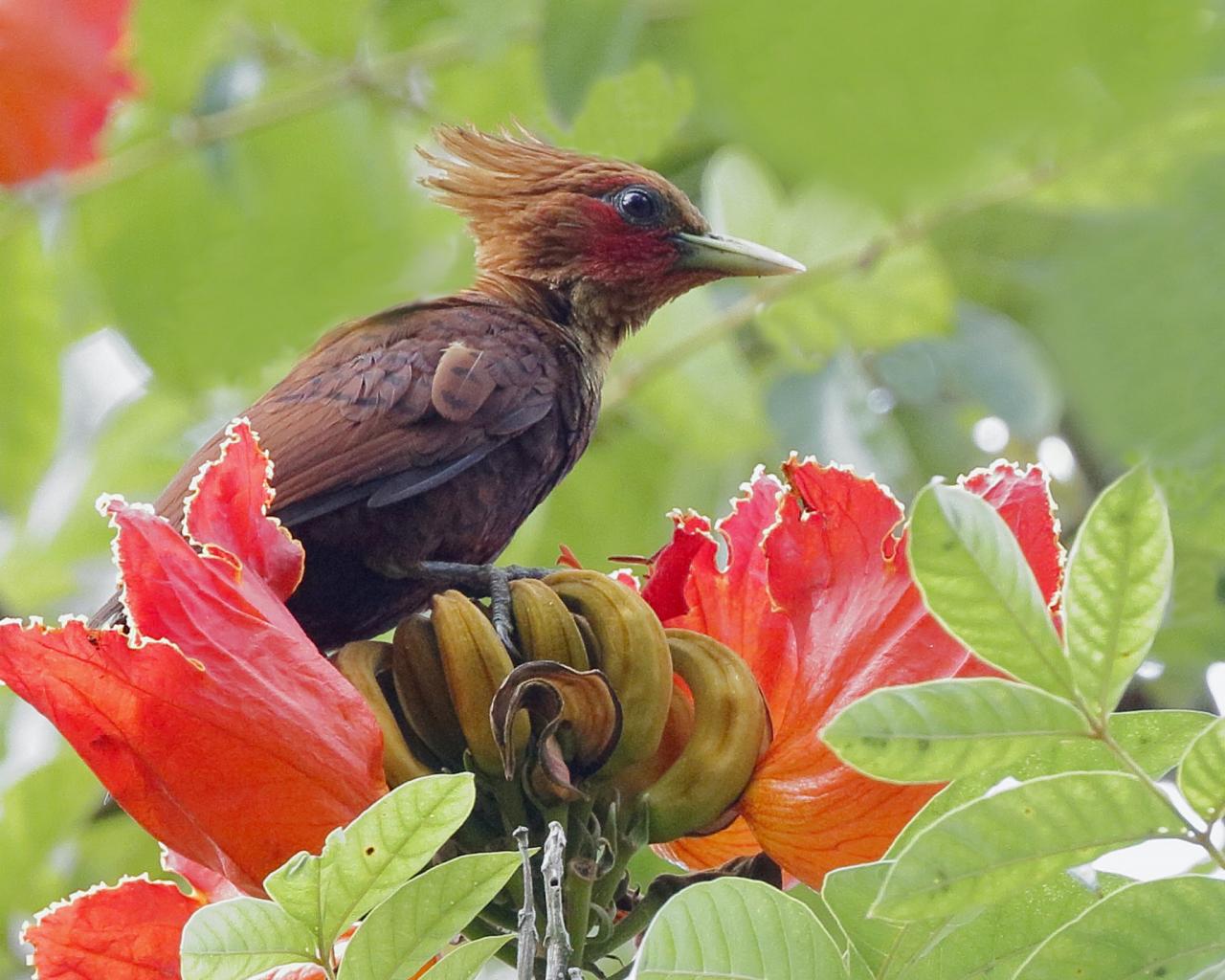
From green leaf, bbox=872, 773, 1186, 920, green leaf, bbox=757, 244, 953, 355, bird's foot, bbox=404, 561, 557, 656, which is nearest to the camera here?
green leaf, bbox=872, 773, 1186, 920

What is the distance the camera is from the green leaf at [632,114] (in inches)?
62.4

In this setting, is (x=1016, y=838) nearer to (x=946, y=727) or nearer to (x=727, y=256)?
(x=946, y=727)

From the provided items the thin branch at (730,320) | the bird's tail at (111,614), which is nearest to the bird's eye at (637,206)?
the thin branch at (730,320)

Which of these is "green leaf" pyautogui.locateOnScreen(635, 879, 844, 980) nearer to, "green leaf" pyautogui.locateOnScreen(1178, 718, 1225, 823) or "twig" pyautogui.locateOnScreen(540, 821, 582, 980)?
"twig" pyautogui.locateOnScreen(540, 821, 582, 980)

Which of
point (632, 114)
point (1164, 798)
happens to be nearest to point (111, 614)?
point (632, 114)

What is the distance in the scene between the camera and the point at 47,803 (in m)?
2.61

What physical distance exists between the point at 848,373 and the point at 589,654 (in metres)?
1.33

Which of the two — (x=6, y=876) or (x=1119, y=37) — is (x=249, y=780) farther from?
(x=6, y=876)

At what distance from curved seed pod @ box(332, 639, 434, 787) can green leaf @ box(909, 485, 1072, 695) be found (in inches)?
21.3

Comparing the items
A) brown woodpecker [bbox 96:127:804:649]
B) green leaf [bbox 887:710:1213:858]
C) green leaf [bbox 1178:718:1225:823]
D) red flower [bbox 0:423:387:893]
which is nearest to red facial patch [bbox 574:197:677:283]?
brown woodpecker [bbox 96:127:804:649]

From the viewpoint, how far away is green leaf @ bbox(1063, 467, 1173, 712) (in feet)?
3.13

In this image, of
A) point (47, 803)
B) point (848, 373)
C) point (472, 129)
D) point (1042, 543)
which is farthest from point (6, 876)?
point (1042, 543)

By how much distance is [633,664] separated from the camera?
1.35 meters

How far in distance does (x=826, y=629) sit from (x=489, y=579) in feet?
1.57
